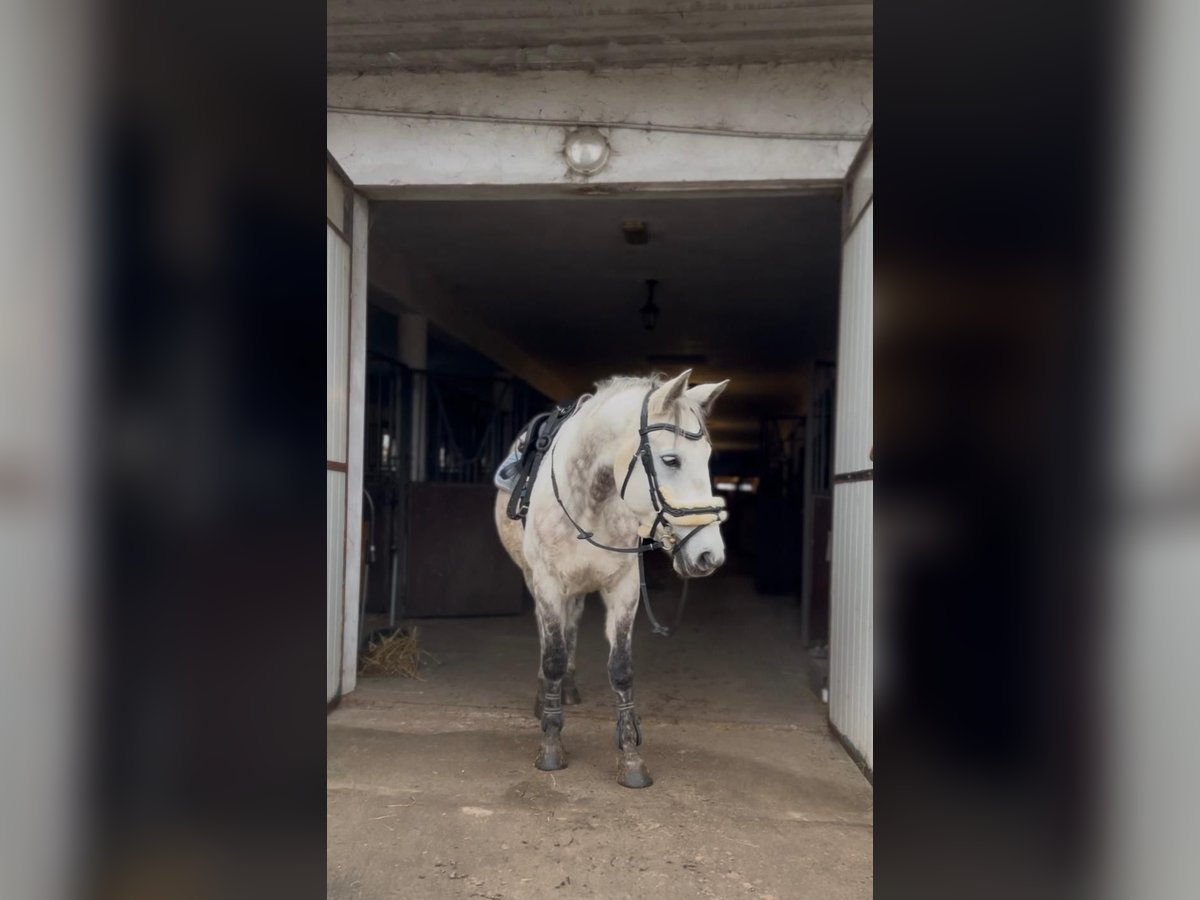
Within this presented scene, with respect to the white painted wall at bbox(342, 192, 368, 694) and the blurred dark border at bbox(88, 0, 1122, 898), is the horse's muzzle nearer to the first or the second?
the blurred dark border at bbox(88, 0, 1122, 898)

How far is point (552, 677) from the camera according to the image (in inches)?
111

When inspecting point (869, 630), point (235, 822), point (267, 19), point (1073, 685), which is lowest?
point (869, 630)

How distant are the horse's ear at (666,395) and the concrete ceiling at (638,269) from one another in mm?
1760

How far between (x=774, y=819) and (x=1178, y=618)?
222cm

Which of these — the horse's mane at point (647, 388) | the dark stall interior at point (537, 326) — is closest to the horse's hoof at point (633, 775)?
the horse's mane at point (647, 388)

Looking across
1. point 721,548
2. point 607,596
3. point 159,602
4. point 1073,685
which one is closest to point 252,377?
point 159,602

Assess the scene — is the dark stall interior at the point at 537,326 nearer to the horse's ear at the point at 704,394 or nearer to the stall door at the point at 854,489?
the stall door at the point at 854,489

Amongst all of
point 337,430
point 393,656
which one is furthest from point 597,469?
point 393,656

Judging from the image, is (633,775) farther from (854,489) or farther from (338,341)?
(338,341)

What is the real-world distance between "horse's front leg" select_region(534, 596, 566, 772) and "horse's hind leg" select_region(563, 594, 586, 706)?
2.3 inches

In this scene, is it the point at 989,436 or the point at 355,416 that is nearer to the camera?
the point at 989,436

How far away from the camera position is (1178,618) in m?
0.51

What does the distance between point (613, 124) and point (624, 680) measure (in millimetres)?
2584

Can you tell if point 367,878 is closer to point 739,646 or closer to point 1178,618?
point 1178,618
